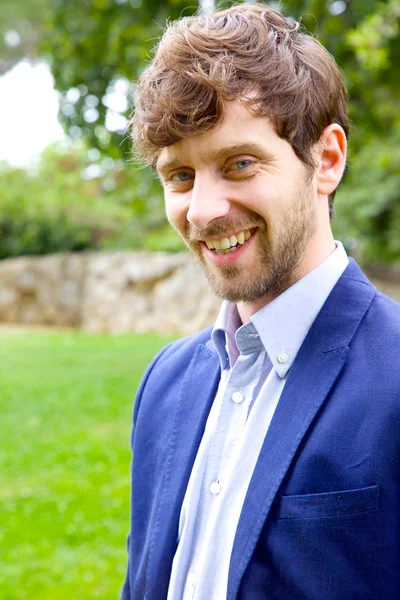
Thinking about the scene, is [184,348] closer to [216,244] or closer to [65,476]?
[216,244]

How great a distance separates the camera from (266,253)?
4.55 ft

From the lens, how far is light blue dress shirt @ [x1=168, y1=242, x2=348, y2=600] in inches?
52.7

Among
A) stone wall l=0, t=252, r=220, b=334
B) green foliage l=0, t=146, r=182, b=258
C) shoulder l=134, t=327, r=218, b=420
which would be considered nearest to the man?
shoulder l=134, t=327, r=218, b=420

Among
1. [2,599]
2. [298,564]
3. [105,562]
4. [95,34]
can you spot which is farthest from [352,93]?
[298,564]

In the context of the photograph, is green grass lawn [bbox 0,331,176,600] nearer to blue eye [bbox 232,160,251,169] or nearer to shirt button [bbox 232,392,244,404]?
shirt button [bbox 232,392,244,404]

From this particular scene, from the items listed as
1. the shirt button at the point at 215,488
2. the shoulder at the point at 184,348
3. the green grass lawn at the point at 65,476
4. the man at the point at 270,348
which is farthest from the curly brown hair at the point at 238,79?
the green grass lawn at the point at 65,476

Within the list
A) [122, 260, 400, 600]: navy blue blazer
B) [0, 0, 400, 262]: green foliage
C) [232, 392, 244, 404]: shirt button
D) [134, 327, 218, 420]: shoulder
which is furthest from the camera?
[0, 0, 400, 262]: green foliage

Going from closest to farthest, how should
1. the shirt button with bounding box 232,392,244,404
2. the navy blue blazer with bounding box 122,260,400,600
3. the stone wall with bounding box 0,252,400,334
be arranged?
the navy blue blazer with bounding box 122,260,400,600 → the shirt button with bounding box 232,392,244,404 → the stone wall with bounding box 0,252,400,334

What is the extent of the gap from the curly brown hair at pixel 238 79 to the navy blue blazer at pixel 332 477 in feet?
1.09

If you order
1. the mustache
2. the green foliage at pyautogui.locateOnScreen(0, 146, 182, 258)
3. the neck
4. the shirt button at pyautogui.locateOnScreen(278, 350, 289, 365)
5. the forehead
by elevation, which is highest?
the green foliage at pyautogui.locateOnScreen(0, 146, 182, 258)

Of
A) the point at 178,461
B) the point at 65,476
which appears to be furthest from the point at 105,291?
the point at 178,461

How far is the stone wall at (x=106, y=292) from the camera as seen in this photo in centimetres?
1370

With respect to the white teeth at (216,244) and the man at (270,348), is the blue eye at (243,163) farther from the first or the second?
the white teeth at (216,244)

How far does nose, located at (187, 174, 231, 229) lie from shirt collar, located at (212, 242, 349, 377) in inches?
8.2
